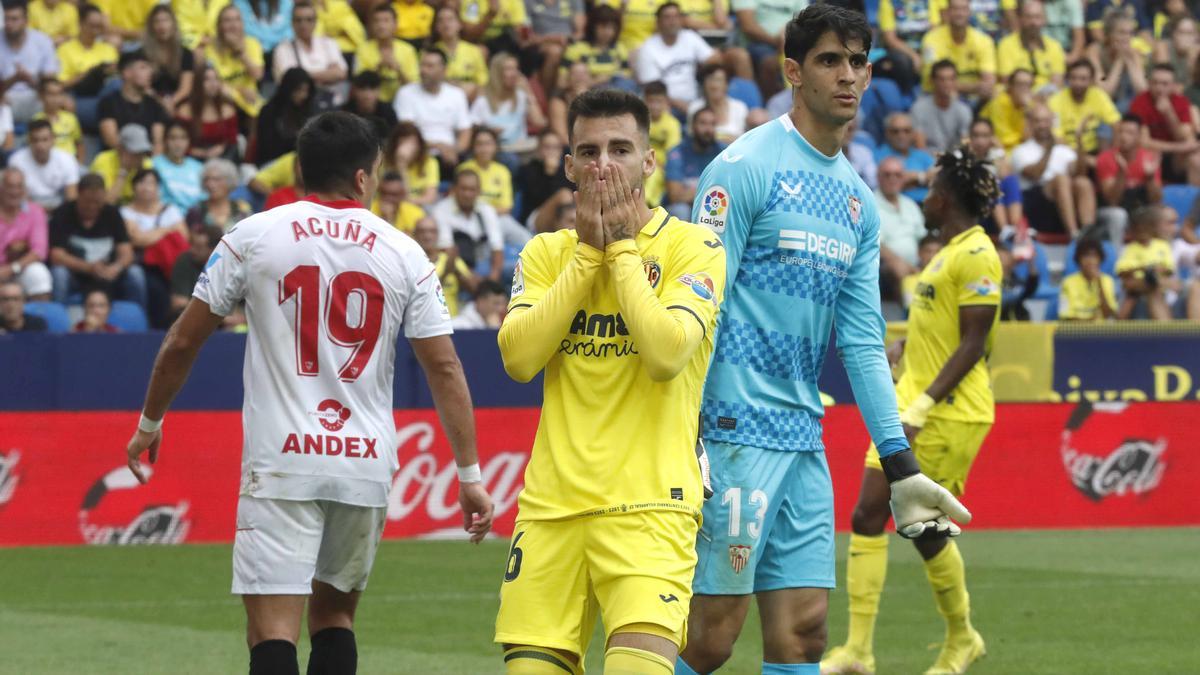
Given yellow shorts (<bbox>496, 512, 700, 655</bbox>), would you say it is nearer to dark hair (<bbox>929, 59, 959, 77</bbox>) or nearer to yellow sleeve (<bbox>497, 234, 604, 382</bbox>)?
yellow sleeve (<bbox>497, 234, 604, 382</bbox>)

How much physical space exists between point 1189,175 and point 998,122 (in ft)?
7.96

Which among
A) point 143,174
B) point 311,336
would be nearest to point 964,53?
point 143,174

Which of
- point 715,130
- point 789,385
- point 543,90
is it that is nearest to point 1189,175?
point 715,130

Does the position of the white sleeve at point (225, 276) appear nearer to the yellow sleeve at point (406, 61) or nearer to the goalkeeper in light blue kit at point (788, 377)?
the goalkeeper in light blue kit at point (788, 377)

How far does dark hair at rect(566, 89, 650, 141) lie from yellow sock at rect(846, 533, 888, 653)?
4350mm

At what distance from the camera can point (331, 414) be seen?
5.81 meters

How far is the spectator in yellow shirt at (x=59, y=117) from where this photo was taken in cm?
1688

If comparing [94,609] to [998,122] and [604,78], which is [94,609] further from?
[998,122]

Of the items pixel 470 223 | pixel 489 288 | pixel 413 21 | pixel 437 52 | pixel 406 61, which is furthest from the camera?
pixel 413 21

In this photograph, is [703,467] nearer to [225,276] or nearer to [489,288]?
[225,276]

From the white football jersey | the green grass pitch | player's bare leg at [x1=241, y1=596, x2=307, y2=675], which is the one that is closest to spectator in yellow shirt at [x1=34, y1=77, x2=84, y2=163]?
the green grass pitch

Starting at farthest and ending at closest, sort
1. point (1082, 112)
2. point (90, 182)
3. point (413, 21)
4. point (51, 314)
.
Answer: point (1082, 112), point (413, 21), point (90, 182), point (51, 314)

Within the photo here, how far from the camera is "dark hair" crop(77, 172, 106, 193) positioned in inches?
622

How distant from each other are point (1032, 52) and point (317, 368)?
16.9 m
